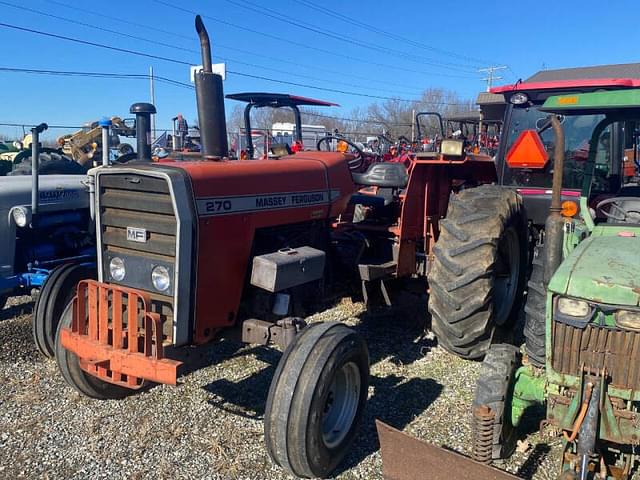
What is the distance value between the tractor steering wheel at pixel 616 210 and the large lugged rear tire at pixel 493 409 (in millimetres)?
1231

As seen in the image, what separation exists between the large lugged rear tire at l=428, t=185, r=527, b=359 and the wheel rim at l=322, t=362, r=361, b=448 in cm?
92

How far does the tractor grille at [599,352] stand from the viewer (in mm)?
2596

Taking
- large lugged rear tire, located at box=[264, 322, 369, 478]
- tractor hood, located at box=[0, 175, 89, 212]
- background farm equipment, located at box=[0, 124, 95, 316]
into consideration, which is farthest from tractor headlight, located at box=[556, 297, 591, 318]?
tractor hood, located at box=[0, 175, 89, 212]

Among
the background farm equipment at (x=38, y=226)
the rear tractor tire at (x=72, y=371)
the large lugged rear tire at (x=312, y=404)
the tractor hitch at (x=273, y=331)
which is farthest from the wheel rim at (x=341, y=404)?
the background farm equipment at (x=38, y=226)

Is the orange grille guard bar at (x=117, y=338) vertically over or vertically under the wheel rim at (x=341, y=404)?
over

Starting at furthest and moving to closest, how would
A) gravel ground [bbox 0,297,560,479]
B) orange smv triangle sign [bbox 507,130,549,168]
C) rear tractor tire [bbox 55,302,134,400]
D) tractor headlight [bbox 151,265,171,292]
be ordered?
orange smv triangle sign [bbox 507,130,549,168] < rear tractor tire [bbox 55,302,134,400] < tractor headlight [bbox 151,265,171,292] < gravel ground [bbox 0,297,560,479]

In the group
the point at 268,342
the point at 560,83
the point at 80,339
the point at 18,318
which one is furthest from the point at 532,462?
the point at 18,318

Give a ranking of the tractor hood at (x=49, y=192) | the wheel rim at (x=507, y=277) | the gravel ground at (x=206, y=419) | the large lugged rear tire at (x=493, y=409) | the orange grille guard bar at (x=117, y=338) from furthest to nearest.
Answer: the tractor hood at (x=49, y=192) → the wheel rim at (x=507, y=277) → the gravel ground at (x=206, y=419) → the orange grille guard bar at (x=117, y=338) → the large lugged rear tire at (x=493, y=409)

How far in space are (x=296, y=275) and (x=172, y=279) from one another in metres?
0.76

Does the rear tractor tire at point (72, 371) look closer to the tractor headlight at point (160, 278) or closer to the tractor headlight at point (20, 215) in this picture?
the tractor headlight at point (160, 278)

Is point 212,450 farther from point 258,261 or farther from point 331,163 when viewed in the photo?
point 331,163

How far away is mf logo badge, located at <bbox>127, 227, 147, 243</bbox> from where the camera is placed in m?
3.46

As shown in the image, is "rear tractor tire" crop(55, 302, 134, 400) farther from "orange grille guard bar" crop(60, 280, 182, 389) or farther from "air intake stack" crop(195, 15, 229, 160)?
"air intake stack" crop(195, 15, 229, 160)

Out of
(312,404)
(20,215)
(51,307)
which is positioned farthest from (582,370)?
(20,215)
